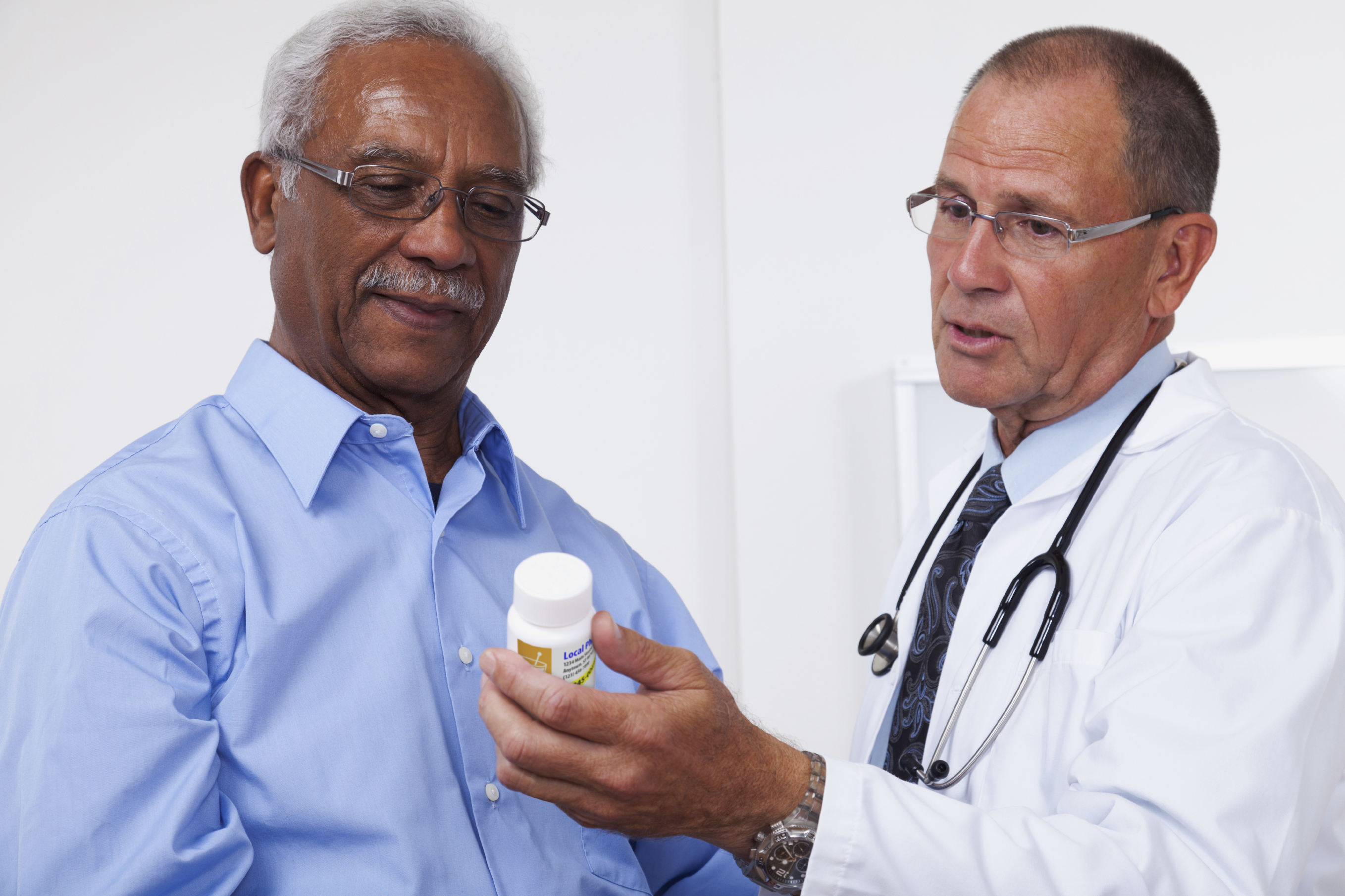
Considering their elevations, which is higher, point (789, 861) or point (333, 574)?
point (333, 574)

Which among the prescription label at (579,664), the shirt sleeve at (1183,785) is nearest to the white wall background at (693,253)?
the shirt sleeve at (1183,785)

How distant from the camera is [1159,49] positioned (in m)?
1.35

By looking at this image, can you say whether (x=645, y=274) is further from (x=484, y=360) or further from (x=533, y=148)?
(x=533, y=148)

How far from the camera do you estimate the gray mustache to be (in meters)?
1.17

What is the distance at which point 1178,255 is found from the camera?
1355mm

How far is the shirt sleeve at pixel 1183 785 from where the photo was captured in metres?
0.95

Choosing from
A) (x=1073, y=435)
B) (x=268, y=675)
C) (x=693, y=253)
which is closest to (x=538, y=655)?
(x=268, y=675)

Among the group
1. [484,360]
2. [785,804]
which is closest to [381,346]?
[785,804]

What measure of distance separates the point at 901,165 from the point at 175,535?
2.12 meters

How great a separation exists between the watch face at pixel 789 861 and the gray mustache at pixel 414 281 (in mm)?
700

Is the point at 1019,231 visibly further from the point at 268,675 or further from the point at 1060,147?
the point at 268,675

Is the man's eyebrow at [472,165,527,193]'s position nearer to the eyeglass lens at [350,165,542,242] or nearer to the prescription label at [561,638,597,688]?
the eyeglass lens at [350,165,542,242]

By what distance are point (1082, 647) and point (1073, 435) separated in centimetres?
34

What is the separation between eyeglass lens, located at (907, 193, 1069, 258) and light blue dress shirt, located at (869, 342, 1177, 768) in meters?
0.21
